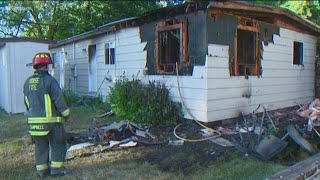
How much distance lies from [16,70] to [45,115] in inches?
297

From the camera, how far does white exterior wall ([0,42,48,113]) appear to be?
38.3ft

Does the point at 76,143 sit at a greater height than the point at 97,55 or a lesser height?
lesser

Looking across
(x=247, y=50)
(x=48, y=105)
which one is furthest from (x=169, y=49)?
(x=48, y=105)

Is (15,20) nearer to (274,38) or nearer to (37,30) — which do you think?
(37,30)

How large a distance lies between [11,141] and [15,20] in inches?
916

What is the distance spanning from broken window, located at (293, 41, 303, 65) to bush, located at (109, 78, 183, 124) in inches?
230

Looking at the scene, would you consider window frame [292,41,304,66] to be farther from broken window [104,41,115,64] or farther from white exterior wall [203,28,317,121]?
broken window [104,41,115,64]

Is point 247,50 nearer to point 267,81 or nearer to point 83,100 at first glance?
point 267,81

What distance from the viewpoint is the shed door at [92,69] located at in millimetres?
14624

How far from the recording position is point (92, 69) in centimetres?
1487

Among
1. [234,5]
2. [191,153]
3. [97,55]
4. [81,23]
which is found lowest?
[191,153]

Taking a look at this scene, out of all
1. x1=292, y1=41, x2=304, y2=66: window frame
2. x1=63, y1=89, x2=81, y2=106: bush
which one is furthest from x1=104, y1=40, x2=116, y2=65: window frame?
x1=292, y1=41, x2=304, y2=66: window frame

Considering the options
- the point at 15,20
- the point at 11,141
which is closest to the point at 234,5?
the point at 11,141

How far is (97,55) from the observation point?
→ 14.2m
